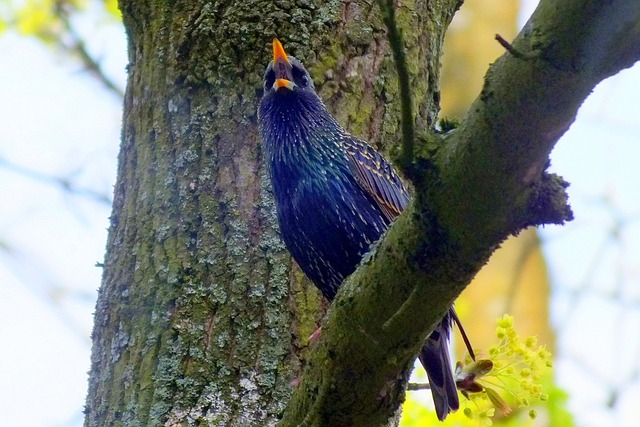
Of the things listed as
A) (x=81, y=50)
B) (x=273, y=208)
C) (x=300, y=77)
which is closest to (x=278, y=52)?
(x=300, y=77)

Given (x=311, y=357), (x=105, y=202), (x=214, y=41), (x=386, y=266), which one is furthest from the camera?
(x=105, y=202)

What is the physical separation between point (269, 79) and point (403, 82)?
1.83m

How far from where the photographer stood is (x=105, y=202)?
7586 mm

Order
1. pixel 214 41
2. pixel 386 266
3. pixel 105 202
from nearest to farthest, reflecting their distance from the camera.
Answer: pixel 386 266, pixel 214 41, pixel 105 202

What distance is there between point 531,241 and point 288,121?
5.41 metres

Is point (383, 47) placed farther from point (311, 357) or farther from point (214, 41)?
point (311, 357)

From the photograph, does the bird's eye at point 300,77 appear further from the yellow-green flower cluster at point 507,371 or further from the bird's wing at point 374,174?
the yellow-green flower cluster at point 507,371

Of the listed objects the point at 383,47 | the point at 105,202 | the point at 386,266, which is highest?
the point at 105,202

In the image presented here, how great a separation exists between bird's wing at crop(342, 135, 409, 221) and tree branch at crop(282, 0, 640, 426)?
1.45 m

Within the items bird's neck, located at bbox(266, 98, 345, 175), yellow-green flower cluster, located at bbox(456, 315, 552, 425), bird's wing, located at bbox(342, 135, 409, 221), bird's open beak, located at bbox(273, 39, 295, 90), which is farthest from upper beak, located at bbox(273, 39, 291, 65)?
yellow-green flower cluster, located at bbox(456, 315, 552, 425)

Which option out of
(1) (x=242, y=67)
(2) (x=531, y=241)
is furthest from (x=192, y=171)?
(2) (x=531, y=241)

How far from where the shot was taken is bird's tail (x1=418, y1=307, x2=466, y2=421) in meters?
3.17

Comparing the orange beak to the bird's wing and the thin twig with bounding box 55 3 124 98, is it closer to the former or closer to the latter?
the bird's wing

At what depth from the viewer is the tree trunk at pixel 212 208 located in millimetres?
2961
